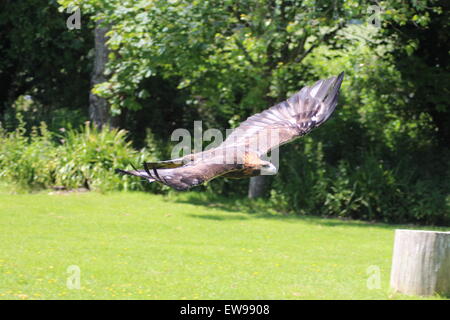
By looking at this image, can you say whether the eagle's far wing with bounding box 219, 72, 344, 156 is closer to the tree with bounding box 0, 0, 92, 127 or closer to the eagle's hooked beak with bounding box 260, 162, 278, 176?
the eagle's hooked beak with bounding box 260, 162, 278, 176

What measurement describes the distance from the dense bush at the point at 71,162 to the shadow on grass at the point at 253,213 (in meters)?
1.26

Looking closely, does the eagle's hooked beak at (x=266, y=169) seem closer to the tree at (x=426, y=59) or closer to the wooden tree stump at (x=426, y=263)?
the wooden tree stump at (x=426, y=263)

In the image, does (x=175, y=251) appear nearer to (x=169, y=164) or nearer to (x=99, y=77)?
(x=169, y=164)

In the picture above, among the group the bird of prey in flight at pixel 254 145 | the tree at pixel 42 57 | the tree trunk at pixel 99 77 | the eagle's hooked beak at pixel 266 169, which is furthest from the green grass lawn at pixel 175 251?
the tree at pixel 42 57

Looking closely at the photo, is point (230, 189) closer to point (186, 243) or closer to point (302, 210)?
point (302, 210)

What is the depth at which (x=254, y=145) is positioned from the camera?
7.80 metres

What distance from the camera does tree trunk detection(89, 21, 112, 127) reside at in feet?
54.4

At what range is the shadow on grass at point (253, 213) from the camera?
1343 centimetres

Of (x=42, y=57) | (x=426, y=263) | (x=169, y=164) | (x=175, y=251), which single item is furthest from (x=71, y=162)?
(x=426, y=263)

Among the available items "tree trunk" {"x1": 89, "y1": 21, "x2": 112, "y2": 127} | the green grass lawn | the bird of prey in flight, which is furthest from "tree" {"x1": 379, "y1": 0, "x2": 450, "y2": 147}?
"tree trunk" {"x1": 89, "y1": 21, "x2": 112, "y2": 127}

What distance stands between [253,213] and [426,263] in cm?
668

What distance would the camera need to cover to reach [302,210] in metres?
14.9
